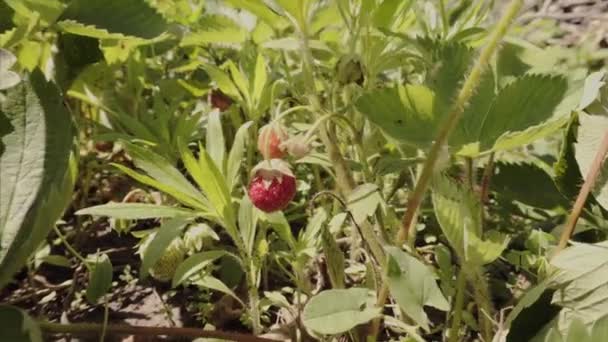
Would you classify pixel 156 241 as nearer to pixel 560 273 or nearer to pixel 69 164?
pixel 69 164

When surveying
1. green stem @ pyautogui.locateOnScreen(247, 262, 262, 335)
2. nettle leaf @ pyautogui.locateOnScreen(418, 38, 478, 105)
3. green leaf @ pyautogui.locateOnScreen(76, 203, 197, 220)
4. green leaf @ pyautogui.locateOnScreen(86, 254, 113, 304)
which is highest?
nettle leaf @ pyautogui.locateOnScreen(418, 38, 478, 105)

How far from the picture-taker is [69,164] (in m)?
0.92

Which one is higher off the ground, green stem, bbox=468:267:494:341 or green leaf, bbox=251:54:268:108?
green leaf, bbox=251:54:268:108

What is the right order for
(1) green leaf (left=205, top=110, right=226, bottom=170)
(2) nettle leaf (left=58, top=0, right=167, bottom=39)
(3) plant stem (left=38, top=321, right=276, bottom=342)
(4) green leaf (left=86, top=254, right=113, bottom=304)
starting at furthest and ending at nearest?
(2) nettle leaf (left=58, top=0, right=167, bottom=39) < (1) green leaf (left=205, top=110, right=226, bottom=170) < (4) green leaf (left=86, top=254, right=113, bottom=304) < (3) plant stem (left=38, top=321, right=276, bottom=342)

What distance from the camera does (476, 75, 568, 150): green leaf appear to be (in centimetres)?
90

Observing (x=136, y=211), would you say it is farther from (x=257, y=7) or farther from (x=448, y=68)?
(x=448, y=68)

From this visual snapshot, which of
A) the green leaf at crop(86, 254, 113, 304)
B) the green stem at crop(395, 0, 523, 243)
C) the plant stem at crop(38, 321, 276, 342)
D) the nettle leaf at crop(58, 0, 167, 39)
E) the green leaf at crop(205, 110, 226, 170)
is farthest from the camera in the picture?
the nettle leaf at crop(58, 0, 167, 39)

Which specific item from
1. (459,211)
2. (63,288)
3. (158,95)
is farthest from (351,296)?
(158,95)

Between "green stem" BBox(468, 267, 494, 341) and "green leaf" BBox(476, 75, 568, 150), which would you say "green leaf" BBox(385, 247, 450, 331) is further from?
"green leaf" BBox(476, 75, 568, 150)

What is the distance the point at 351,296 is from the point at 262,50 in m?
0.69

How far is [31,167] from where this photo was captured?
2.78 feet

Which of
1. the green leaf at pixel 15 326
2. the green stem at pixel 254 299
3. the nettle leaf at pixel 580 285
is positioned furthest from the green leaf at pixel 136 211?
the nettle leaf at pixel 580 285

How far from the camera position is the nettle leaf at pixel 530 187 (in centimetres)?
118

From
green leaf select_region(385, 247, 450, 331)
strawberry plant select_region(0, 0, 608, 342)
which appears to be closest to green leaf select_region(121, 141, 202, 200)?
strawberry plant select_region(0, 0, 608, 342)
